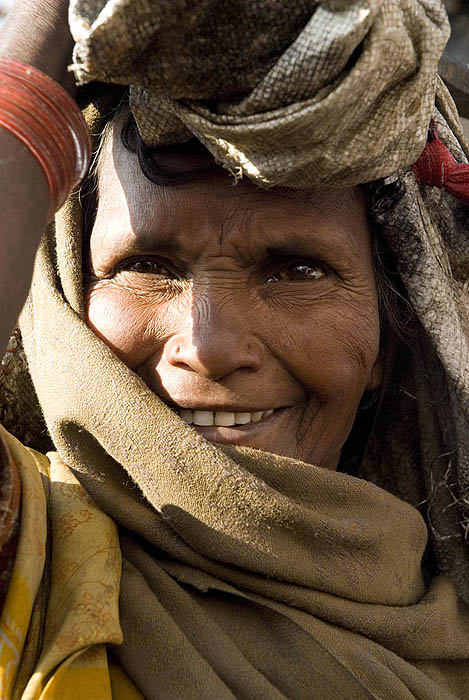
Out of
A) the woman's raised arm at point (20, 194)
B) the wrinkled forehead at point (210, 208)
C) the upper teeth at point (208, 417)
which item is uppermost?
the woman's raised arm at point (20, 194)

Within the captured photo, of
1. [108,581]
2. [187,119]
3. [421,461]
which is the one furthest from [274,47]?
[421,461]

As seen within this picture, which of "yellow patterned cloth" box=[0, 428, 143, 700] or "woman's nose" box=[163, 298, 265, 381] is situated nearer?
"yellow patterned cloth" box=[0, 428, 143, 700]

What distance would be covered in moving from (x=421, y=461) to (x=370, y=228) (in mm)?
639

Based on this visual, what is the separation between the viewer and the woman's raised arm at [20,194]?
1.33 metres

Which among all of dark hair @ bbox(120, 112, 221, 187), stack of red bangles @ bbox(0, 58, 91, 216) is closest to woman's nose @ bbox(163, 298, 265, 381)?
dark hair @ bbox(120, 112, 221, 187)

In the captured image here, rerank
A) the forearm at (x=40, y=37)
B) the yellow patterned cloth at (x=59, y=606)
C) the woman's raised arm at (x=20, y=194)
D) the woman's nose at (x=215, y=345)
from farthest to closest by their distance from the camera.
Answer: the woman's nose at (x=215, y=345), the forearm at (x=40, y=37), the yellow patterned cloth at (x=59, y=606), the woman's raised arm at (x=20, y=194)

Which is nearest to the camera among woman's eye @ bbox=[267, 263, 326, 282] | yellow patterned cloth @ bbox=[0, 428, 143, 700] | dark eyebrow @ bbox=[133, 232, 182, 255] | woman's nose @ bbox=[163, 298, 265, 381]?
yellow patterned cloth @ bbox=[0, 428, 143, 700]

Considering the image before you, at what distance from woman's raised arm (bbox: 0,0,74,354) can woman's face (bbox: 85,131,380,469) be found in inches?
16.3

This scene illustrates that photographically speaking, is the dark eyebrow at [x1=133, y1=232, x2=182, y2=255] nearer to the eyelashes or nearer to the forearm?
the eyelashes

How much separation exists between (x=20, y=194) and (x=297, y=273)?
796 millimetres

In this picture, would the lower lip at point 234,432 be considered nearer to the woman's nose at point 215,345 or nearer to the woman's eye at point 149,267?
the woman's nose at point 215,345

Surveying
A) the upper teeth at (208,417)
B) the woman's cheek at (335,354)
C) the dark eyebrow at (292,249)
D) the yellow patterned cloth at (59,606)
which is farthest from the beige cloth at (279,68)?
the yellow patterned cloth at (59,606)

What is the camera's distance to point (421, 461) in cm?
237

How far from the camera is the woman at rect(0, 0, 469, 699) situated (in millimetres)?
1453
